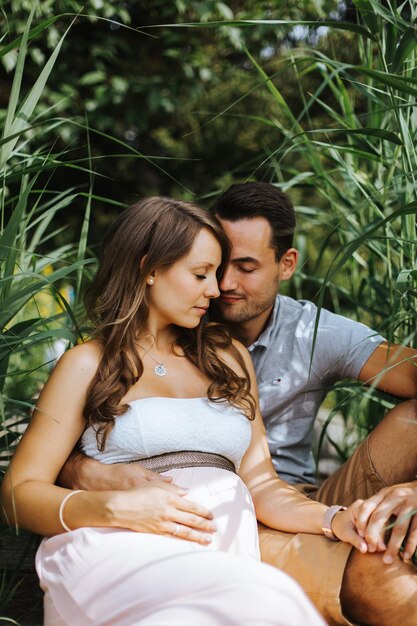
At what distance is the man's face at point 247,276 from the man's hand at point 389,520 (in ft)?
2.68

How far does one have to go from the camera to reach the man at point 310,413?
1.95 metres

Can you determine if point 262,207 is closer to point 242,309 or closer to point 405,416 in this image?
point 242,309

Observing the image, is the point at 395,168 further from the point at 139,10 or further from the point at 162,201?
the point at 139,10

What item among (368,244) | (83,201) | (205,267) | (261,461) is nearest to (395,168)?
(368,244)

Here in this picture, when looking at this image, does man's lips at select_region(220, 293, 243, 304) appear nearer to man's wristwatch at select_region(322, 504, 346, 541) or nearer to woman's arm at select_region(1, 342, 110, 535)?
woman's arm at select_region(1, 342, 110, 535)

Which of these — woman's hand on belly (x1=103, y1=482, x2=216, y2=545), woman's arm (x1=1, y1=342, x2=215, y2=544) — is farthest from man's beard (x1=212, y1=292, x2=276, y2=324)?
woman's hand on belly (x1=103, y1=482, x2=216, y2=545)

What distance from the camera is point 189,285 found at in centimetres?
224

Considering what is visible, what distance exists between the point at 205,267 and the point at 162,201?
0.71ft

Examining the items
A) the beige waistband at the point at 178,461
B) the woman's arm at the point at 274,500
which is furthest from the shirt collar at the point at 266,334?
the beige waistband at the point at 178,461

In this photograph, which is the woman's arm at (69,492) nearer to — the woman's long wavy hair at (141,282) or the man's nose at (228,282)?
the woman's long wavy hair at (141,282)

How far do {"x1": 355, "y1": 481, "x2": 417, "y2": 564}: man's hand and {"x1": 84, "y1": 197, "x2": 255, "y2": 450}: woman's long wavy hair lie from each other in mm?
422

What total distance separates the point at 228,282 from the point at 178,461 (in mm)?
716

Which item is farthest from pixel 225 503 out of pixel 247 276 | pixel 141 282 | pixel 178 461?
pixel 247 276

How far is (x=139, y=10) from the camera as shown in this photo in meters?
5.49
